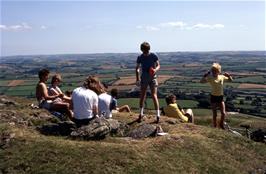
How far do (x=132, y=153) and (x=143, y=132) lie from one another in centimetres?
220

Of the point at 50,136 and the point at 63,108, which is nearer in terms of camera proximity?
the point at 50,136

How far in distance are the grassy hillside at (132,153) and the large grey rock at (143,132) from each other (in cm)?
42

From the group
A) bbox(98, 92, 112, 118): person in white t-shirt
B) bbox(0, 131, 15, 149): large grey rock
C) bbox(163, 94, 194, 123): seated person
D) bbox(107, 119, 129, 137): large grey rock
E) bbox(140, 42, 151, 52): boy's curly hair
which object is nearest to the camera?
bbox(0, 131, 15, 149): large grey rock

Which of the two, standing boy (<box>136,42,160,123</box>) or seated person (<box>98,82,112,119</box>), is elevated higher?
standing boy (<box>136,42,160,123</box>)

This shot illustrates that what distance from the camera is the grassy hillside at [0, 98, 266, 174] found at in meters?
10.5

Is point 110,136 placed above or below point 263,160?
above

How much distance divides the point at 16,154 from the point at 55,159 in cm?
120

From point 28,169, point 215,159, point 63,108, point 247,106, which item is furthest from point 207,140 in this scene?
point 247,106

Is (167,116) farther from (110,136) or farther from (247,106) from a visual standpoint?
(247,106)

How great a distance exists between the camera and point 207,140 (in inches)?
553

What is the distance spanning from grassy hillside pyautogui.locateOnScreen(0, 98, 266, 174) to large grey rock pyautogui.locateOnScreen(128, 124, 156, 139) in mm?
422

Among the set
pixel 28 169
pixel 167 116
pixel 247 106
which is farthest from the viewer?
pixel 247 106

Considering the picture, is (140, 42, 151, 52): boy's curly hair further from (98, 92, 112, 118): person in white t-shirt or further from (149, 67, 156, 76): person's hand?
(98, 92, 112, 118): person in white t-shirt

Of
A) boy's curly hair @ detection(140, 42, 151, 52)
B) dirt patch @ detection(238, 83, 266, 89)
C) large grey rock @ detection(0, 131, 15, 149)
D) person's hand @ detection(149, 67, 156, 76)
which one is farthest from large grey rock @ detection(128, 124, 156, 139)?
dirt patch @ detection(238, 83, 266, 89)
